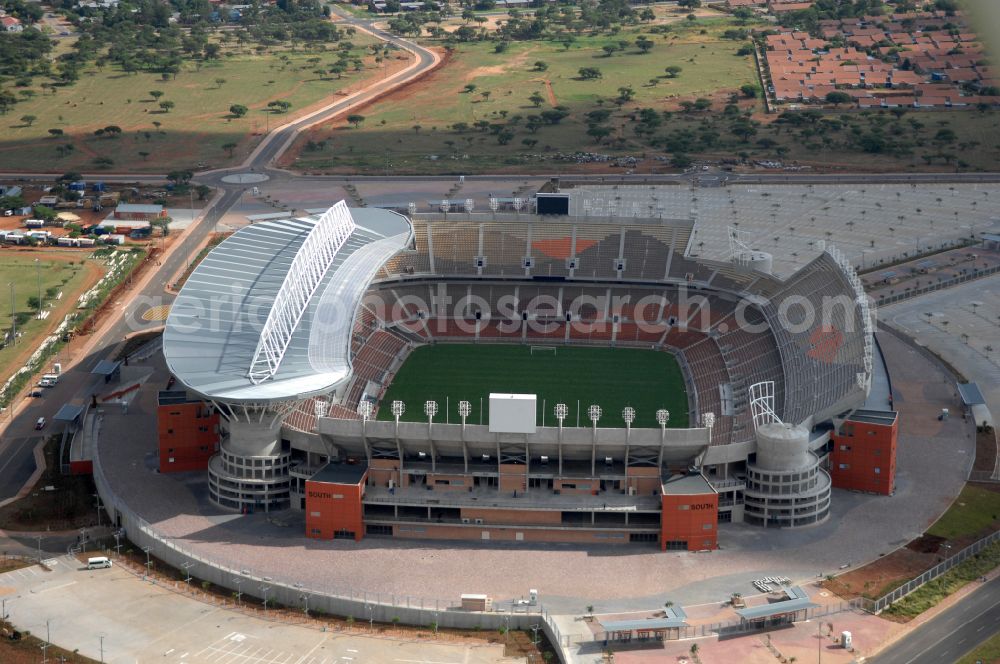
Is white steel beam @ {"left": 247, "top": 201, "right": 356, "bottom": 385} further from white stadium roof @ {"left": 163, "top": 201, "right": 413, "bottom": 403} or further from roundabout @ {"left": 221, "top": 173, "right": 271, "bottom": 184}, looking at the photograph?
roundabout @ {"left": 221, "top": 173, "right": 271, "bottom": 184}

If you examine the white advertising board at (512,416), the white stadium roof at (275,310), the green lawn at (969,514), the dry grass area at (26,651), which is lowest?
the green lawn at (969,514)

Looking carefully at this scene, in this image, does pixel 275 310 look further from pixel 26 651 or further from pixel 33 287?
pixel 33 287

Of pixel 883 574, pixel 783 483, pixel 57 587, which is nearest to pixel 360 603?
pixel 57 587

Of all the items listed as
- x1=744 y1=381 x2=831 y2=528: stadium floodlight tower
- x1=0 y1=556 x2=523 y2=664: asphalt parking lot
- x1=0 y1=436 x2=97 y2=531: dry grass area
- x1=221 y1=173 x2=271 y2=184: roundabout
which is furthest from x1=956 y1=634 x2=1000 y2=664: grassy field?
x1=221 y1=173 x2=271 y2=184: roundabout

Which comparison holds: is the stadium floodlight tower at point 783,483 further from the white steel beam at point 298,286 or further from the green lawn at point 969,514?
the white steel beam at point 298,286

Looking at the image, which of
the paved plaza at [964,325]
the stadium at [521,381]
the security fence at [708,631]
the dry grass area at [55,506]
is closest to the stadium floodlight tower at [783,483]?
the stadium at [521,381]

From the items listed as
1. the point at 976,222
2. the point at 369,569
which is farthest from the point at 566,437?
the point at 976,222
